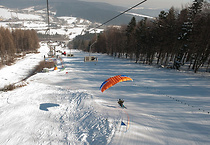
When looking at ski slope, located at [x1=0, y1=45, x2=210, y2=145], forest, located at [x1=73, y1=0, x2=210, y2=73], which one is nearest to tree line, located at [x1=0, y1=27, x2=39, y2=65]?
ski slope, located at [x1=0, y1=45, x2=210, y2=145]

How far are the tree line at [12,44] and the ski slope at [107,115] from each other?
35362 mm

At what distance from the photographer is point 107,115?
11.4m

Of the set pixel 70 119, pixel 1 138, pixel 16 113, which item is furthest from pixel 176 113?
pixel 16 113

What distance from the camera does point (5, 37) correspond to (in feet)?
148

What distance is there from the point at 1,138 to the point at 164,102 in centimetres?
1623

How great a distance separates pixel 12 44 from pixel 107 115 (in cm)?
5496

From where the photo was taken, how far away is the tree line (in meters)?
41.4

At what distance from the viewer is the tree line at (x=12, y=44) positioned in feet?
136

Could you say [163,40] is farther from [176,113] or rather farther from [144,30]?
[176,113]

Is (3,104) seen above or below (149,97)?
below

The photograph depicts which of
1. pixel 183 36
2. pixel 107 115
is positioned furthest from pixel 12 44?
pixel 183 36

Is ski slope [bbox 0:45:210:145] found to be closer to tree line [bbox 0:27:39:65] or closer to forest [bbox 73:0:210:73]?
forest [bbox 73:0:210:73]

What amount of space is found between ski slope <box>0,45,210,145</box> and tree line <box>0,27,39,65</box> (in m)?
35.4

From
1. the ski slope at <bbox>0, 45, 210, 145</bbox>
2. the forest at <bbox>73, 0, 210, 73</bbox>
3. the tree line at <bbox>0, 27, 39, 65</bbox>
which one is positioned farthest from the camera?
the tree line at <bbox>0, 27, 39, 65</bbox>
